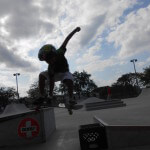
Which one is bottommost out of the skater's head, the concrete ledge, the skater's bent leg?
the concrete ledge

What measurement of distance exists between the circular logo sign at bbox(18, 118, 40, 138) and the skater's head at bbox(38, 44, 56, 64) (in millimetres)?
4767

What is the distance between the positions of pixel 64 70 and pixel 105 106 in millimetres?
19514

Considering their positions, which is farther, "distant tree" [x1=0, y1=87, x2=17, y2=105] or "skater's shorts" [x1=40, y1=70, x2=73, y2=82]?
"distant tree" [x1=0, y1=87, x2=17, y2=105]

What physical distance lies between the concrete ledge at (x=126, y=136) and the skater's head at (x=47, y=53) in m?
2.92

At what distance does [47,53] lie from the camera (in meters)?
4.29

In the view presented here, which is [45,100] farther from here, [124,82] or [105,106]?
[124,82]

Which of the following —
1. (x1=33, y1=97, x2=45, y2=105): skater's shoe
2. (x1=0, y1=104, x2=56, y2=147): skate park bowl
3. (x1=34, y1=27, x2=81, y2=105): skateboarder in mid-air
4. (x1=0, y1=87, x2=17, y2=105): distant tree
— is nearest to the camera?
(x1=34, y1=27, x2=81, y2=105): skateboarder in mid-air

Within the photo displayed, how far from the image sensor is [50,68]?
4.60 metres

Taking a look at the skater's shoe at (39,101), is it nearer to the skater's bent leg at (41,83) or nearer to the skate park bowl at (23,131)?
the skater's bent leg at (41,83)

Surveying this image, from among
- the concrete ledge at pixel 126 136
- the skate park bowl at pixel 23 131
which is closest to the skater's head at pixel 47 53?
the concrete ledge at pixel 126 136

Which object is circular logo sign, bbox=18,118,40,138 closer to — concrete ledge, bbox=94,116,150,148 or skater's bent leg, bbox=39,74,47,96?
concrete ledge, bbox=94,116,150,148

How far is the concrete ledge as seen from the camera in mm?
6121

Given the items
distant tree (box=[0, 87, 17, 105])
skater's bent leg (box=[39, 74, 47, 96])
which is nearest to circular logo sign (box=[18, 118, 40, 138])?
skater's bent leg (box=[39, 74, 47, 96])

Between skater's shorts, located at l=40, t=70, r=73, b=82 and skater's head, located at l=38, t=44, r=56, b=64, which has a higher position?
skater's head, located at l=38, t=44, r=56, b=64
